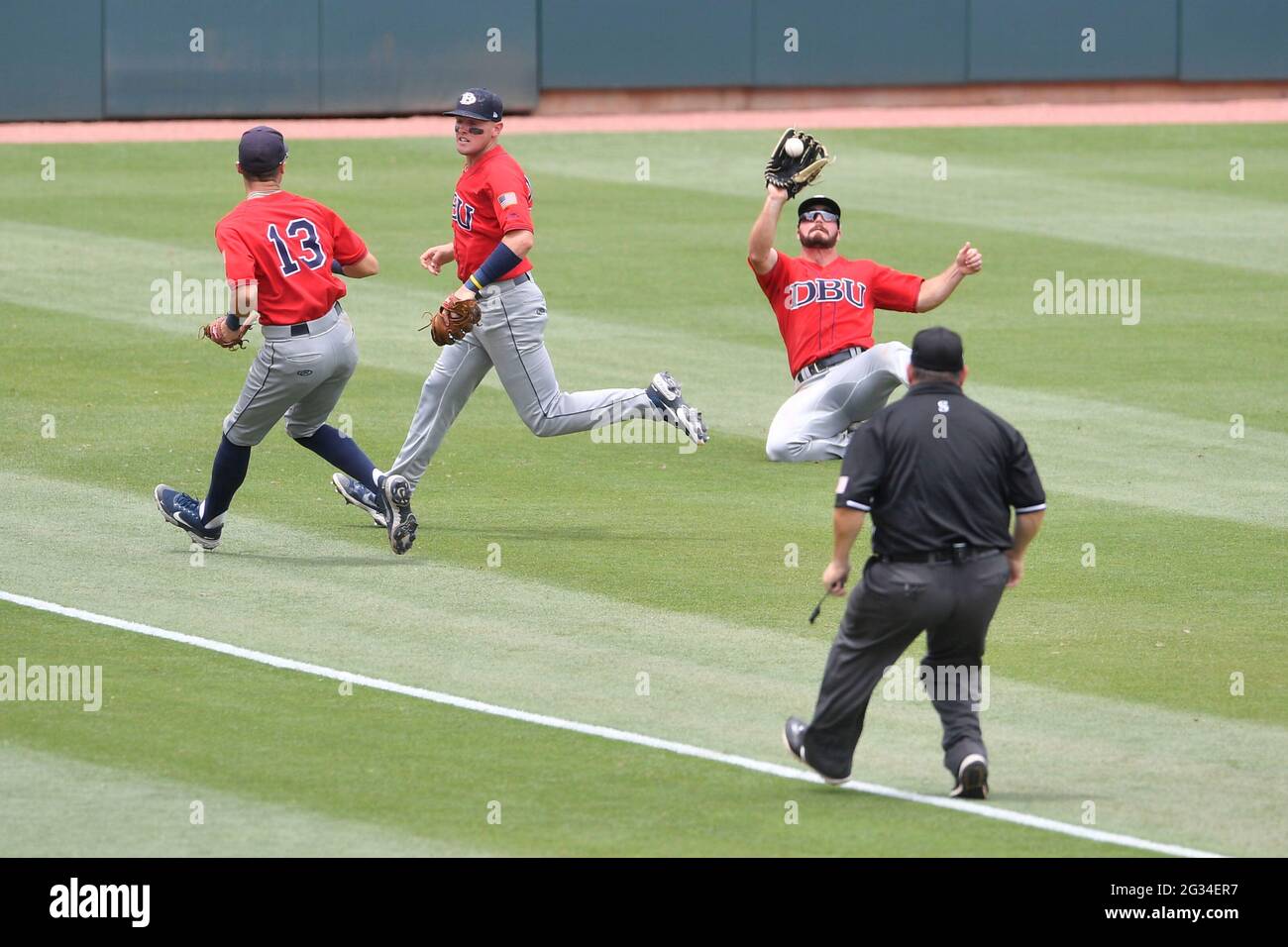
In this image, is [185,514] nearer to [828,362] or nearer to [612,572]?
[612,572]

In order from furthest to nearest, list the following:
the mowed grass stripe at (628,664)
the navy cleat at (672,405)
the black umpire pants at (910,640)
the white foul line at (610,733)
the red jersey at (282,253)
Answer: the navy cleat at (672,405)
the red jersey at (282,253)
the mowed grass stripe at (628,664)
the black umpire pants at (910,640)
the white foul line at (610,733)

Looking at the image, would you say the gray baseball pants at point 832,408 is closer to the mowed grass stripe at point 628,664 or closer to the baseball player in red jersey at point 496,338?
the baseball player in red jersey at point 496,338

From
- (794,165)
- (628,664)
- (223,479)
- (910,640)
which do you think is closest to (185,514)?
(223,479)

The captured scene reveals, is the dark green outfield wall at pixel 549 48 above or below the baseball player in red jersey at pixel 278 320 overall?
above

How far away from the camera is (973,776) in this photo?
288 inches

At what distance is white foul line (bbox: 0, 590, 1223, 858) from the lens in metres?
7.08

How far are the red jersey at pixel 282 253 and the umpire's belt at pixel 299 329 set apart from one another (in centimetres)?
3

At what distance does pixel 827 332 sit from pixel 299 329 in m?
3.38

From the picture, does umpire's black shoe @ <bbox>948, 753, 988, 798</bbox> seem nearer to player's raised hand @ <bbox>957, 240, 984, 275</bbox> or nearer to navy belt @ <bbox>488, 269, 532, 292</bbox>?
player's raised hand @ <bbox>957, 240, 984, 275</bbox>

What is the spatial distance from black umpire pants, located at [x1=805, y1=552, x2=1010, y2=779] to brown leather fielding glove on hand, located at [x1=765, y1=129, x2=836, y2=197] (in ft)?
15.2

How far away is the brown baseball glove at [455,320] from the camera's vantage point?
36.1 feet

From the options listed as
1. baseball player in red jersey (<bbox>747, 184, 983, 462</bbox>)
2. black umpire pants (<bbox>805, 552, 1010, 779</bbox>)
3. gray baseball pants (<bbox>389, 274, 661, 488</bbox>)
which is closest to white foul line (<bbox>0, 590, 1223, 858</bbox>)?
black umpire pants (<bbox>805, 552, 1010, 779</bbox>)

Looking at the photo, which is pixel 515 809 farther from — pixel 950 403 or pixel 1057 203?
pixel 1057 203

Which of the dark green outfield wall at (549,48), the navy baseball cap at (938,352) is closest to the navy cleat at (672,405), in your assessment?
the navy baseball cap at (938,352)
